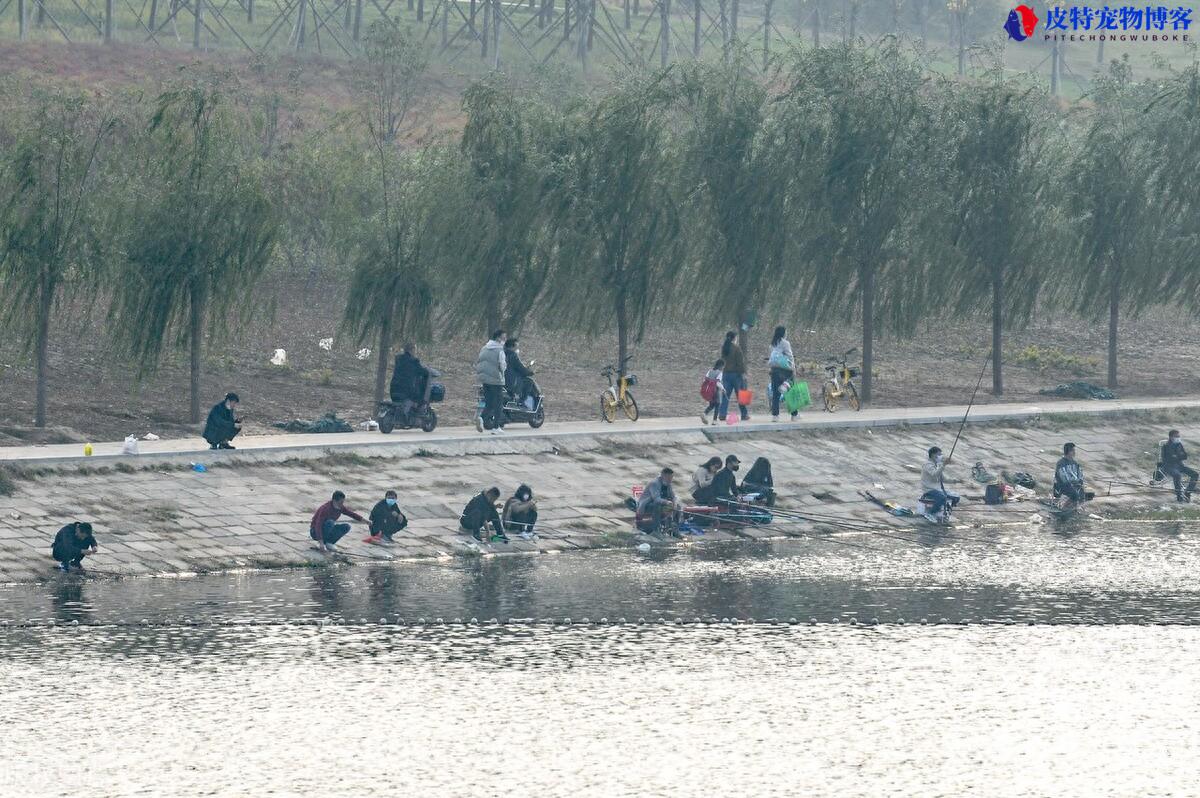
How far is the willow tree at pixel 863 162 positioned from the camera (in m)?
43.2

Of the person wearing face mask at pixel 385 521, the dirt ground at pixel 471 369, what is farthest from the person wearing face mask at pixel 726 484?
the dirt ground at pixel 471 369

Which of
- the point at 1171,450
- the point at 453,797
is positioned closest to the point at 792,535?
the point at 1171,450

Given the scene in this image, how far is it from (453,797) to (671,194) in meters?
28.4

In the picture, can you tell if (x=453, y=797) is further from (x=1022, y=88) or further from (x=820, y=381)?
(x=1022, y=88)

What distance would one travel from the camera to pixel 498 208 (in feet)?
132

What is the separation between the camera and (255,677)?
19109 mm

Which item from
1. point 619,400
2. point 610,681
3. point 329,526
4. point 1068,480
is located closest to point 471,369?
point 619,400

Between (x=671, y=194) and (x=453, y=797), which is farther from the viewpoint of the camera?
(x=671, y=194)

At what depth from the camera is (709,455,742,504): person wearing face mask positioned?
30.5 meters

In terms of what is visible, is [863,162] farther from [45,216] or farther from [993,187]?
[45,216]

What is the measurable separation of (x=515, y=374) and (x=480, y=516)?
→ 6.19 meters

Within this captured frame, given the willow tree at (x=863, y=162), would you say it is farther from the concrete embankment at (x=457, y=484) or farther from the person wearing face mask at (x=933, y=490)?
the person wearing face mask at (x=933, y=490)

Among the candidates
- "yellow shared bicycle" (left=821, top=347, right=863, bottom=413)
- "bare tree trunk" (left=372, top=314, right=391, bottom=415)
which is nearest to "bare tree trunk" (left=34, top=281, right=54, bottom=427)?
"bare tree trunk" (left=372, top=314, right=391, bottom=415)

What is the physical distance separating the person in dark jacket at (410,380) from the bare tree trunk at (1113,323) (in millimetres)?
22080
